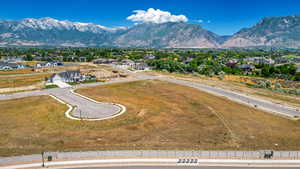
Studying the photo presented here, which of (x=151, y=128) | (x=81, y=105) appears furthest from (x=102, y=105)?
(x=151, y=128)

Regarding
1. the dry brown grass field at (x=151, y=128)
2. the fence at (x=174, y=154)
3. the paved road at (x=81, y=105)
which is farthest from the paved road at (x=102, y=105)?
the fence at (x=174, y=154)

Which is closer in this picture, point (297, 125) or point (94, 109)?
point (297, 125)

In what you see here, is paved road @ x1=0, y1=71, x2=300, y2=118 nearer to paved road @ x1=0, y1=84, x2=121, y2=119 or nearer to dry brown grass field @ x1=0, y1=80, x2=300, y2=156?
paved road @ x1=0, y1=84, x2=121, y2=119

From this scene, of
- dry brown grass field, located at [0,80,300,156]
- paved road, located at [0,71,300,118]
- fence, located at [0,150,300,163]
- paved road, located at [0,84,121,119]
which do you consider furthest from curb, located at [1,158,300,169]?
paved road, located at [0,71,300,118]

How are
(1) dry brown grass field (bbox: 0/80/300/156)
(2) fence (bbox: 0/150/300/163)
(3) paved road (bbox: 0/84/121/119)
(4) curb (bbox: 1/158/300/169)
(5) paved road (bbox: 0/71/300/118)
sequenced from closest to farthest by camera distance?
(4) curb (bbox: 1/158/300/169)
(2) fence (bbox: 0/150/300/163)
(1) dry brown grass field (bbox: 0/80/300/156)
(3) paved road (bbox: 0/84/121/119)
(5) paved road (bbox: 0/71/300/118)

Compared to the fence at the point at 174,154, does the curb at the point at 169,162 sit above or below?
below

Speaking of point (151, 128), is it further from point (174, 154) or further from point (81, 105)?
point (81, 105)

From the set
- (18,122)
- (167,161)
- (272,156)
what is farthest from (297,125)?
(18,122)

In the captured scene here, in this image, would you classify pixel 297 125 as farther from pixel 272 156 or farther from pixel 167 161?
pixel 167 161

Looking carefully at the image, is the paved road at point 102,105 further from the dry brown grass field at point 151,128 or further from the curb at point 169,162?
the curb at point 169,162
